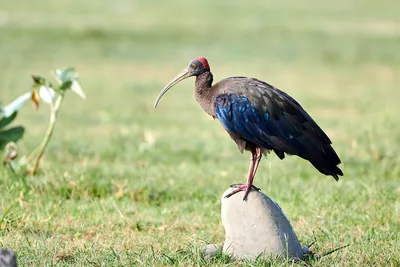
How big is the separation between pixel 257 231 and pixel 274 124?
2.06 feet

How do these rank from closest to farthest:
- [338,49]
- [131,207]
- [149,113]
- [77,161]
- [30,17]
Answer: [131,207]
[77,161]
[149,113]
[338,49]
[30,17]

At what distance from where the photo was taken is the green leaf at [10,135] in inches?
274

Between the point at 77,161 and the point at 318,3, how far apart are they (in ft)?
77.8

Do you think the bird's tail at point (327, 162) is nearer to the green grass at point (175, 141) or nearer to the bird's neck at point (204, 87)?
the green grass at point (175, 141)

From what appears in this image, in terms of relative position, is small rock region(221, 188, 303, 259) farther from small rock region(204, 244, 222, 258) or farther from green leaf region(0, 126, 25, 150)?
green leaf region(0, 126, 25, 150)

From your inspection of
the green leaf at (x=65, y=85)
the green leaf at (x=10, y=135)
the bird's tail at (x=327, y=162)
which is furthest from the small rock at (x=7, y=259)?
the green leaf at (x=65, y=85)

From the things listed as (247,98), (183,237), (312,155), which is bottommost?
(183,237)

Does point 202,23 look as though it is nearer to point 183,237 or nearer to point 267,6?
point 267,6

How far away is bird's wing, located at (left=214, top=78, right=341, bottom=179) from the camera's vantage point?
5.29 metres

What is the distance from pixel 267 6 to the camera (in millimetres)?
29062

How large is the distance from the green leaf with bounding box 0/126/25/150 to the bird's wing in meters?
2.18

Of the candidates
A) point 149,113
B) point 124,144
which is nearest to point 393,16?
point 149,113

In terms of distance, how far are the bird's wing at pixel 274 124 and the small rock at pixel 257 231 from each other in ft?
1.15

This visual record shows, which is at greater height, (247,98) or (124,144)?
(247,98)
